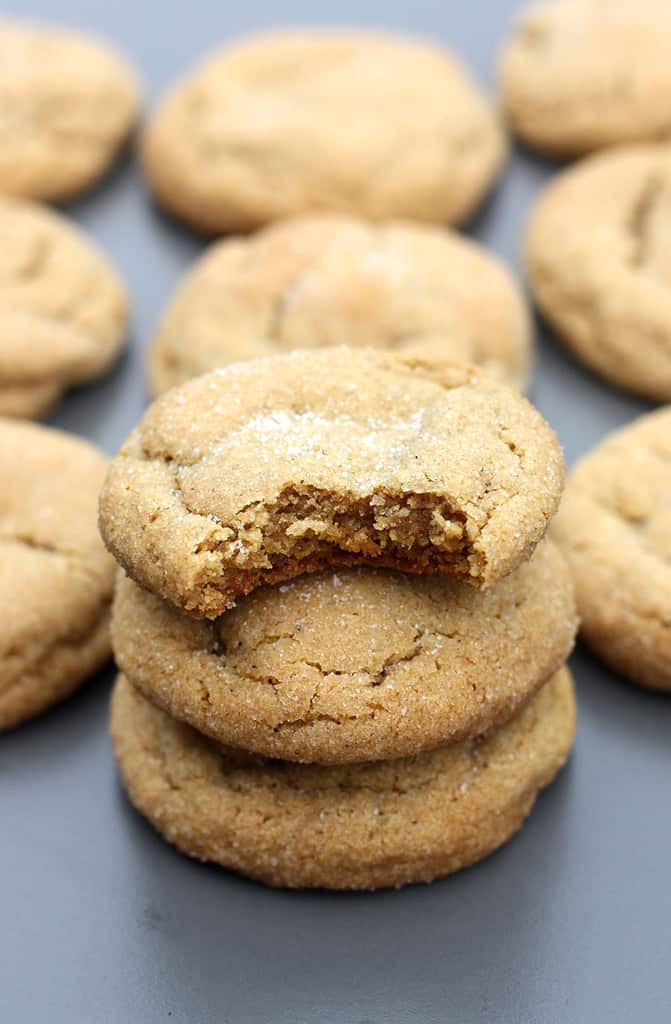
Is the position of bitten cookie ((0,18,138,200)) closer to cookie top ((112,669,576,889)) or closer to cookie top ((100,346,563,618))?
cookie top ((100,346,563,618))

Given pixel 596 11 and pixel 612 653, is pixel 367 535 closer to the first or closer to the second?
pixel 612 653

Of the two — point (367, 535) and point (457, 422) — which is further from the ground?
point (457, 422)

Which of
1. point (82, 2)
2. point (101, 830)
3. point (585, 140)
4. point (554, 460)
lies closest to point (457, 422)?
point (554, 460)

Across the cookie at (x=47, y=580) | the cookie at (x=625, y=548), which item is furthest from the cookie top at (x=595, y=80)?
the cookie at (x=47, y=580)

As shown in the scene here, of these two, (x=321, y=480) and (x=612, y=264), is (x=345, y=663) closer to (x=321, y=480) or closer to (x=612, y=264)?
(x=321, y=480)

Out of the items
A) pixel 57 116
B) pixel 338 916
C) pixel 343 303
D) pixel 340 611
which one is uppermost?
pixel 340 611

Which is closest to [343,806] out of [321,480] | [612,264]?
[321,480]

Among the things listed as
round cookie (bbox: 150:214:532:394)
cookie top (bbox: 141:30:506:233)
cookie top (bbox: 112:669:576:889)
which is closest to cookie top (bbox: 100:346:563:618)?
cookie top (bbox: 112:669:576:889)
